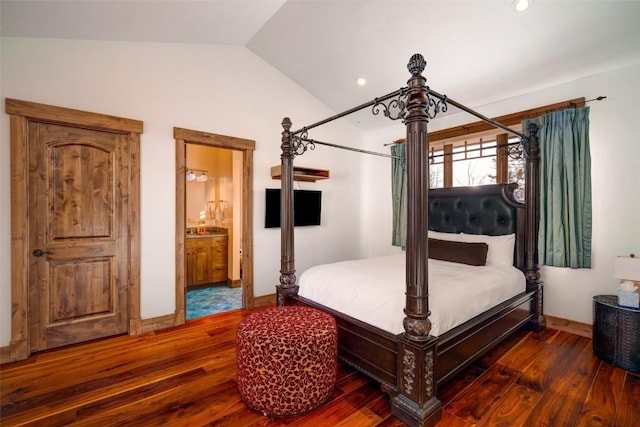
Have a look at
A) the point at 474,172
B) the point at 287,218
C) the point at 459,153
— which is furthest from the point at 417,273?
the point at 459,153

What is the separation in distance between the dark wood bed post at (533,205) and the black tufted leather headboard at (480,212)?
0.11 meters

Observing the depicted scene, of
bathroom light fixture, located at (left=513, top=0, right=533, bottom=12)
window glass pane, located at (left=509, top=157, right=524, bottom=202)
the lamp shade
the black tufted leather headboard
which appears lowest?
the lamp shade

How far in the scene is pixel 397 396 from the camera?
181 cm

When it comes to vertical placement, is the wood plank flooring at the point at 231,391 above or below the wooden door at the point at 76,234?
below

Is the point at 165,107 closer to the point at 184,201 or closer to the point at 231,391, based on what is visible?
the point at 184,201

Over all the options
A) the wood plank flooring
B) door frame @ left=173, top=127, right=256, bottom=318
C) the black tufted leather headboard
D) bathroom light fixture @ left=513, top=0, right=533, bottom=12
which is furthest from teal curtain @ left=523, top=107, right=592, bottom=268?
door frame @ left=173, top=127, right=256, bottom=318

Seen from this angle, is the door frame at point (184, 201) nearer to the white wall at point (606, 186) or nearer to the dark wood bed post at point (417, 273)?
the dark wood bed post at point (417, 273)

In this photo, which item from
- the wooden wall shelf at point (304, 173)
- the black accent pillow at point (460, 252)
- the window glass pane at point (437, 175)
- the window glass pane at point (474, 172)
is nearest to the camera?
the black accent pillow at point (460, 252)

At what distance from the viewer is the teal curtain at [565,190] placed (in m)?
2.86

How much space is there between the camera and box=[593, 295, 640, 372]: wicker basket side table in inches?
90.0

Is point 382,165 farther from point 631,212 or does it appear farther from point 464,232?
point 631,212

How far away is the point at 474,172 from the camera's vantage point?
391cm

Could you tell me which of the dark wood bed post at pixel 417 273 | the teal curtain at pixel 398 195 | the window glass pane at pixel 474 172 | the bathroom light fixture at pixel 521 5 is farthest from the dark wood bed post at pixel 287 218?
the window glass pane at pixel 474 172

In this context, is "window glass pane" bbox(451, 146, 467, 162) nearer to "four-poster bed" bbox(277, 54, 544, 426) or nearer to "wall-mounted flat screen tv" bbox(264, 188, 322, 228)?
"four-poster bed" bbox(277, 54, 544, 426)
